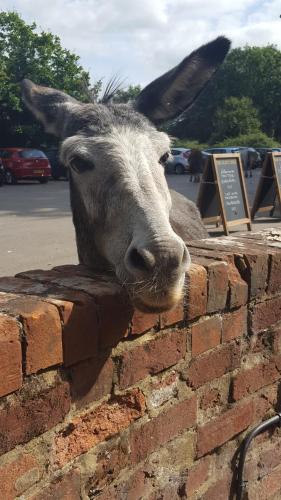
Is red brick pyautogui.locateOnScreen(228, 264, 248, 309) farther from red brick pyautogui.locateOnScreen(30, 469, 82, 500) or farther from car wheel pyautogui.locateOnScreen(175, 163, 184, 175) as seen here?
car wheel pyautogui.locateOnScreen(175, 163, 184, 175)

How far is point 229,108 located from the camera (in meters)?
60.5

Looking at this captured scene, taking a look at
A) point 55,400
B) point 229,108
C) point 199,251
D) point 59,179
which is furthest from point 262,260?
point 229,108

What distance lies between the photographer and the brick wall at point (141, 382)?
1534 millimetres

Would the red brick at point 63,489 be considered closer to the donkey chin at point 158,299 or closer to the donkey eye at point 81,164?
the donkey chin at point 158,299

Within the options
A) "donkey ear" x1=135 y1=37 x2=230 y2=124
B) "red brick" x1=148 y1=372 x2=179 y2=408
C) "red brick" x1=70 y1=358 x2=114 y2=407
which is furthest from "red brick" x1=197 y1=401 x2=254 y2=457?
"donkey ear" x1=135 y1=37 x2=230 y2=124

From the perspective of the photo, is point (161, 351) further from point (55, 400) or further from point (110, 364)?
point (55, 400)

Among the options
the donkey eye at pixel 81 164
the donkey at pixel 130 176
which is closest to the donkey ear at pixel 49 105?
the donkey at pixel 130 176

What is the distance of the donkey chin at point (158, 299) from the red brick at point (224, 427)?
755mm

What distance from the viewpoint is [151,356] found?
6.37 ft

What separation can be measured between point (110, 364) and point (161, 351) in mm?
271

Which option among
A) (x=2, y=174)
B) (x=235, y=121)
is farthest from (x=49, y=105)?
(x=235, y=121)

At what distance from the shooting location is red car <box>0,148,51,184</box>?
28.4 metres

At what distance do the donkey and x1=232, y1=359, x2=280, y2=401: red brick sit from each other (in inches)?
32.2

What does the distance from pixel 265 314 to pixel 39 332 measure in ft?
4.64
